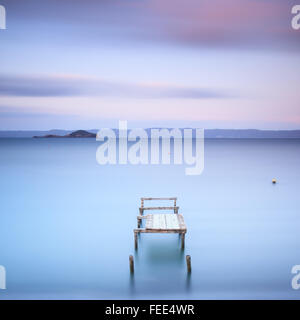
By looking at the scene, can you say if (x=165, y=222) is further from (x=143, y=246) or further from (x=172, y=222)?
(x=143, y=246)

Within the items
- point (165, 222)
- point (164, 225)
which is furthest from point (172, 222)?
point (164, 225)

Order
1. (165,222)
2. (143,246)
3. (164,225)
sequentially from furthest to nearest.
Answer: (143,246), (165,222), (164,225)

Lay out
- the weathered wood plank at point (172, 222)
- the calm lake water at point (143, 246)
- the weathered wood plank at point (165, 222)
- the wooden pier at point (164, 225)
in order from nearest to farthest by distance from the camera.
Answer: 1. the calm lake water at point (143, 246)
2. the wooden pier at point (164, 225)
3. the weathered wood plank at point (165, 222)
4. the weathered wood plank at point (172, 222)

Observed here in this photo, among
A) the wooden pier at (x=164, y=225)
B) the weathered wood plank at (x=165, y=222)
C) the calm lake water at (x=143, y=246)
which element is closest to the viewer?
the calm lake water at (x=143, y=246)

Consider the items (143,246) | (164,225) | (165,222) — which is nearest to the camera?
(164,225)

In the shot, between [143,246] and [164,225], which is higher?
[164,225]

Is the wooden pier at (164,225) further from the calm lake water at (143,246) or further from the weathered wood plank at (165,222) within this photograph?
the calm lake water at (143,246)

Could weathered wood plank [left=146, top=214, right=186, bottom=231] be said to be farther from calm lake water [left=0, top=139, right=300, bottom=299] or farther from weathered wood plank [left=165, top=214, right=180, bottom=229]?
calm lake water [left=0, top=139, right=300, bottom=299]

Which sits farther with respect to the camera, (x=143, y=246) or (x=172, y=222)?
(x=143, y=246)

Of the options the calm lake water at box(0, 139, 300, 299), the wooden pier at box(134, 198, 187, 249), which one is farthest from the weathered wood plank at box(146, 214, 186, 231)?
the calm lake water at box(0, 139, 300, 299)

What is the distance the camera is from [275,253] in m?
7.75

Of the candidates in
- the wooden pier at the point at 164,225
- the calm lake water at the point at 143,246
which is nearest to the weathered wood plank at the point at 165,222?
the wooden pier at the point at 164,225
